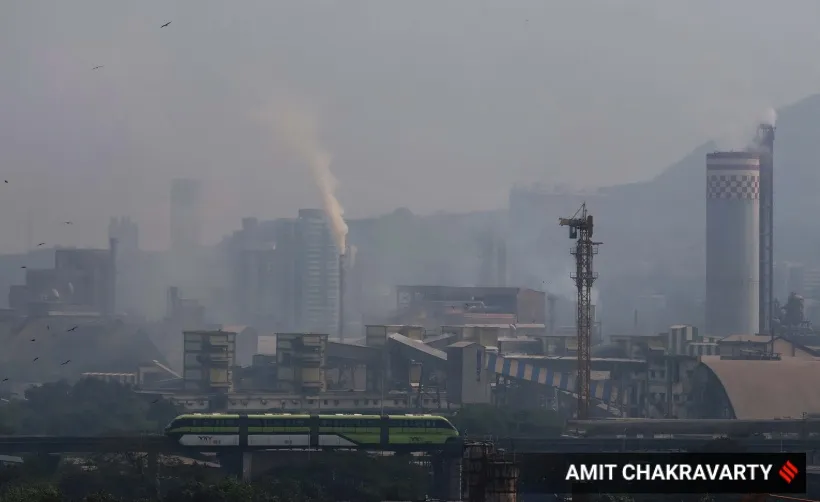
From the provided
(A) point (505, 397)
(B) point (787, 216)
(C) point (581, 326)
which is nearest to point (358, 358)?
(A) point (505, 397)

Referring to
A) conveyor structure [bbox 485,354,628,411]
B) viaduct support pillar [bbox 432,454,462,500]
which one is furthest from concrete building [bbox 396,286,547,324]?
viaduct support pillar [bbox 432,454,462,500]

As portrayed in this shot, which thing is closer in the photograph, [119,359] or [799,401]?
[799,401]

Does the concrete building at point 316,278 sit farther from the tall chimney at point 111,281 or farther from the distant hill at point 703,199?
the distant hill at point 703,199

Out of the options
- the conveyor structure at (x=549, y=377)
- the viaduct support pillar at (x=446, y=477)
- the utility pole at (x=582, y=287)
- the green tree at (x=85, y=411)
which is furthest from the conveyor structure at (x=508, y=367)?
the viaduct support pillar at (x=446, y=477)

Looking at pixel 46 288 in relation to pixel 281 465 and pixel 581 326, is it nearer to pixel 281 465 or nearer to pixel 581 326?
pixel 581 326

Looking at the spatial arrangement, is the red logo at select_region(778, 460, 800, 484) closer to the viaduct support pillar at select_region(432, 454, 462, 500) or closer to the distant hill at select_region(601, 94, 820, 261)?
the viaduct support pillar at select_region(432, 454, 462, 500)

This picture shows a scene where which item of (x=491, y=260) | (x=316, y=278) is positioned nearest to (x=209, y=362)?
(x=316, y=278)
